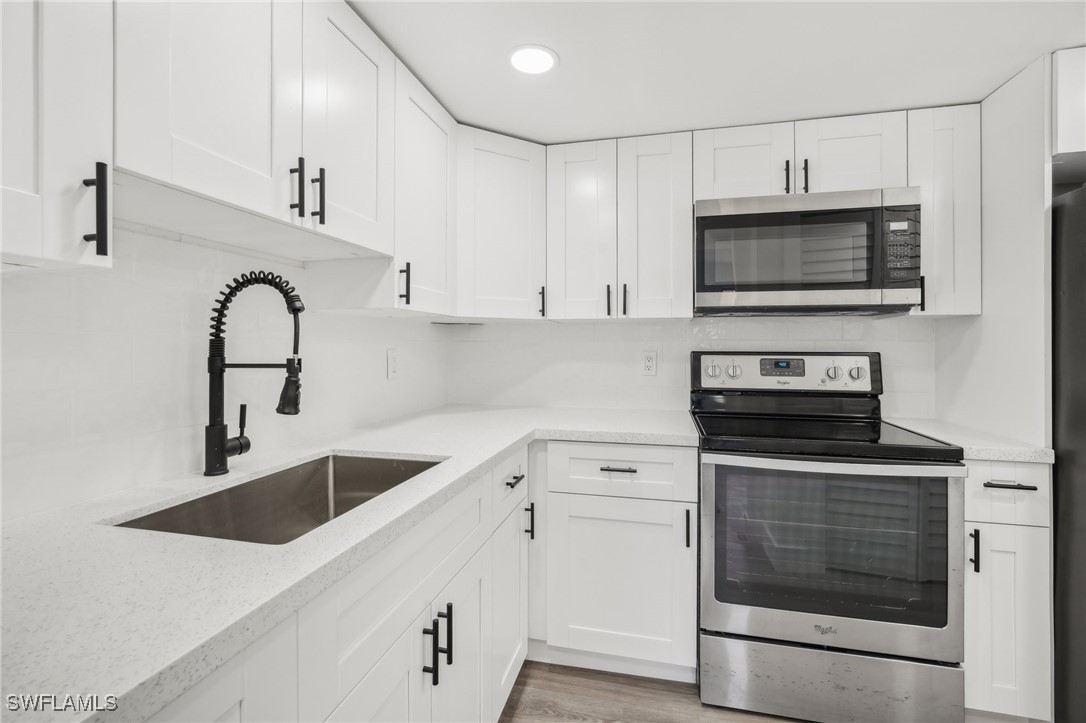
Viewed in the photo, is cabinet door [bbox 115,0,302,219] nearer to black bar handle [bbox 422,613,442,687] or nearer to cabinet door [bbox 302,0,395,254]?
cabinet door [bbox 302,0,395,254]

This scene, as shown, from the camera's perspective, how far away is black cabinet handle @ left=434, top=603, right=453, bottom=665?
109 cm

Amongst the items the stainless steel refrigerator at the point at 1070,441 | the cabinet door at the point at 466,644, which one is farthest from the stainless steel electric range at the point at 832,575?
the cabinet door at the point at 466,644

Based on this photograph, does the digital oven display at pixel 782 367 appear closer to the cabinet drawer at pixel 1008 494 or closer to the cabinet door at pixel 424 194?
the cabinet drawer at pixel 1008 494

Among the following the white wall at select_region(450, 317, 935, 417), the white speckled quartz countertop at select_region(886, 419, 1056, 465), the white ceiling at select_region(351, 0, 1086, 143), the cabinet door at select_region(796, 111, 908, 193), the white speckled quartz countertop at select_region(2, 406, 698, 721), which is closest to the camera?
the white speckled quartz countertop at select_region(2, 406, 698, 721)

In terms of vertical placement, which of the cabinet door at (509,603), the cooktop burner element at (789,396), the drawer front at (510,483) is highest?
the cooktop burner element at (789,396)

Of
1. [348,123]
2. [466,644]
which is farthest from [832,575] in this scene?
[348,123]

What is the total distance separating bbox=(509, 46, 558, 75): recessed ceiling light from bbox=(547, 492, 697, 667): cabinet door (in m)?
1.57

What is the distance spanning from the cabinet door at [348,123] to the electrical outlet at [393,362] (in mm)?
684

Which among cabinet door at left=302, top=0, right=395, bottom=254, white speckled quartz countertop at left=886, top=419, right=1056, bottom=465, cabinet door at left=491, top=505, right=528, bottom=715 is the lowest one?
cabinet door at left=491, top=505, right=528, bottom=715

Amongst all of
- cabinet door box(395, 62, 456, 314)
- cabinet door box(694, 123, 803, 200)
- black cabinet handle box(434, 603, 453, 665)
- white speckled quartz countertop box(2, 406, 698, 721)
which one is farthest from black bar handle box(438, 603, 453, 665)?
cabinet door box(694, 123, 803, 200)

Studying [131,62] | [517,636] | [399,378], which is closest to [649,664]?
[517,636]

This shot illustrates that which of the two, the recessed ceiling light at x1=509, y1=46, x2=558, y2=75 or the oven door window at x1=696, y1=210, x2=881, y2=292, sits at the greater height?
the recessed ceiling light at x1=509, y1=46, x2=558, y2=75

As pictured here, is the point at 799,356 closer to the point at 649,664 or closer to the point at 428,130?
the point at 649,664

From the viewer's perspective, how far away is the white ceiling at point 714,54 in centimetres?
136
